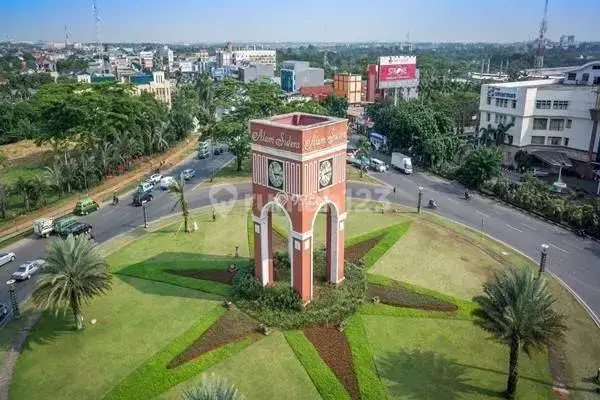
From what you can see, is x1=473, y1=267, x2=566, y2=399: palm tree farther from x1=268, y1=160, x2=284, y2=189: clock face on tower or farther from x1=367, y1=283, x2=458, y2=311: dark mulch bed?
x1=268, y1=160, x2=284, y2=189: clock face on tower

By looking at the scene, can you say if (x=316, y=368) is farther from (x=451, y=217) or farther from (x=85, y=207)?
(x=85, y=207)

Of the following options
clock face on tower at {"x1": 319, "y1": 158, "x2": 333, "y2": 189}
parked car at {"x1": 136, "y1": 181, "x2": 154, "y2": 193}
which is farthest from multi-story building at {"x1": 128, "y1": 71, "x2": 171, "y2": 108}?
clock face on tower at {"x1": 319, "y1": 158, "x2": 333, "y2": 189}

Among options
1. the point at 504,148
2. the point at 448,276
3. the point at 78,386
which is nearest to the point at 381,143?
the point at 504,148

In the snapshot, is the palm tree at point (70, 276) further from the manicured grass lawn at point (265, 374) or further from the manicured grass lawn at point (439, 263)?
Answer: the manicured grass lawn at point (439, 263)

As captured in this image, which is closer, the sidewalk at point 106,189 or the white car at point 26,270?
the white car at point 26,270

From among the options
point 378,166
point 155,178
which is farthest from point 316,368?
point 378,166

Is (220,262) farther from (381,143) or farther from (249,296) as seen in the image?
(381,143)

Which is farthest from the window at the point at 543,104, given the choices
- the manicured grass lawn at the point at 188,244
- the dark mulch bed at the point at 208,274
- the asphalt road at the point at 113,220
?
the dark mulch bed at the point at 208,274
